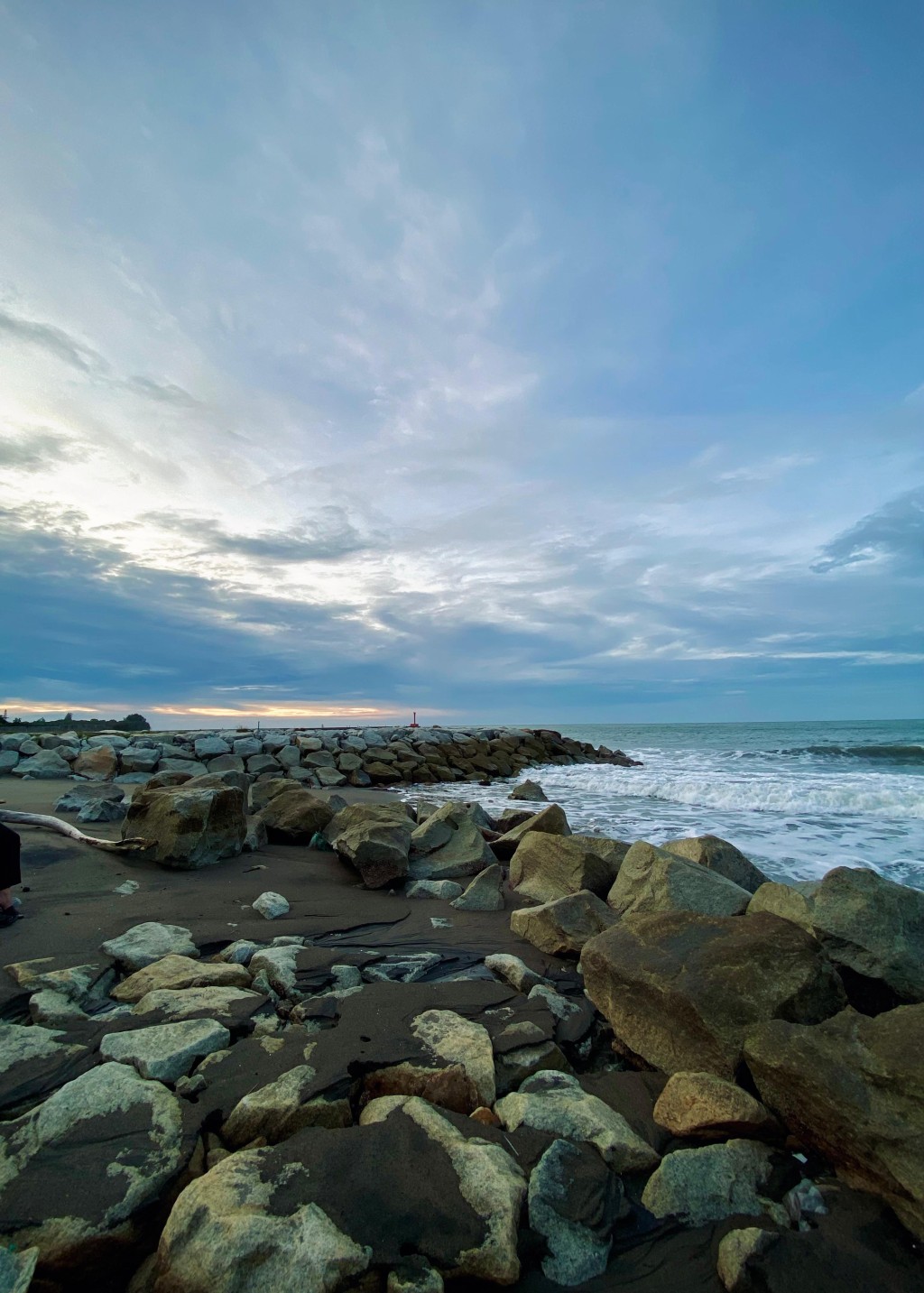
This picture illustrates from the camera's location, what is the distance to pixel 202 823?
19.4ft

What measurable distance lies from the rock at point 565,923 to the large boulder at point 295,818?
3573 mm

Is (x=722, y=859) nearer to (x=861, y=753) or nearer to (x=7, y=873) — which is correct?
(x=7, y=873)

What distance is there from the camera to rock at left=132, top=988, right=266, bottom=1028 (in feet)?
9.02

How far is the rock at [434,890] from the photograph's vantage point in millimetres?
5484

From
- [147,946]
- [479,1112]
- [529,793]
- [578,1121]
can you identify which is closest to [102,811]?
[147,946]

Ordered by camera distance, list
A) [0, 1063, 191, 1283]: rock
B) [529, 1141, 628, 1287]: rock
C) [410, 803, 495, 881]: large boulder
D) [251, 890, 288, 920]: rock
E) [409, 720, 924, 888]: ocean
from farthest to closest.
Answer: [409, 720, 924, 888]: ocean
[410, 803, 495, 881]: large boulder
[251, 890, 288, 920]: rock
[529, 1141, 628, 1287]: rock
[0, 1063, 191, 1283]: rock

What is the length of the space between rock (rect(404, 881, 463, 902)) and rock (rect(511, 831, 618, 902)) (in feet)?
1.95

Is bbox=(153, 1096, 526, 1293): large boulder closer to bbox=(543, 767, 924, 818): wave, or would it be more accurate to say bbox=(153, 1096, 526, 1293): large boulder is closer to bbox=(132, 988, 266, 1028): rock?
bbox=(132, 988, 266, 1028): rock

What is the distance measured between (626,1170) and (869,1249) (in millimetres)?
712

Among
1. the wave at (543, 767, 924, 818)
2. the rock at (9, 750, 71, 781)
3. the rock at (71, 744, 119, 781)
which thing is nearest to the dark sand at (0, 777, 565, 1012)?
the rock at (9, 750, 71, 781)

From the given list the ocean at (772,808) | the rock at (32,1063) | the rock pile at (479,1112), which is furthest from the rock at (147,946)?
the ocean at (772,808)

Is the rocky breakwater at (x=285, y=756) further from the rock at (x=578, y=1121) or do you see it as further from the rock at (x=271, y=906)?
the rock at (x=578, y=1121)

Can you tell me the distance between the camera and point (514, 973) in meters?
3.51

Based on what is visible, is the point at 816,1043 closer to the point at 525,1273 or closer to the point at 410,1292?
the point at 525,1273
